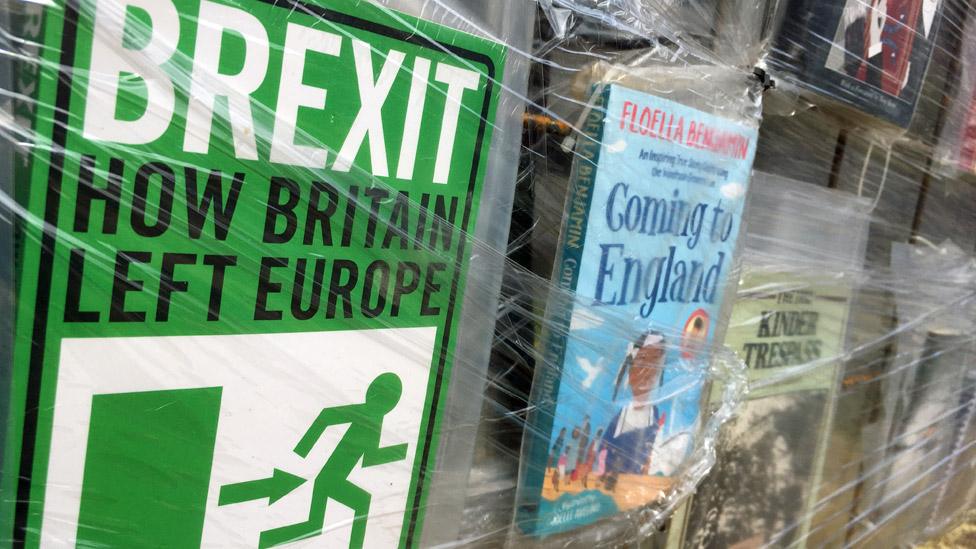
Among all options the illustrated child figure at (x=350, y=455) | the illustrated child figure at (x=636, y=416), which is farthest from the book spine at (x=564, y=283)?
the illustrated child figure at (x=350, y=455)

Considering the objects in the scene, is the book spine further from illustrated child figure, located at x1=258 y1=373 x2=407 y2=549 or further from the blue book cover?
illustrated child figure, located at x1=258 y1=373 x2=407 y2=549

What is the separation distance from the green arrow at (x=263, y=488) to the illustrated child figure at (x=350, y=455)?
0.11 ft

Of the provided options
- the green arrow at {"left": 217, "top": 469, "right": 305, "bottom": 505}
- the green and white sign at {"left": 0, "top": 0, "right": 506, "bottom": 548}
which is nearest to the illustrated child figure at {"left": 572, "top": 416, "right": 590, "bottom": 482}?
the green and white sign at {"left": 0, "top": 0, "right": 506, "bottom": 548}

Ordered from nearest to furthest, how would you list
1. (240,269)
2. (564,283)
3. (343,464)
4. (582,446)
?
(240,269) → (343,464) → (564,283) → (582,446)

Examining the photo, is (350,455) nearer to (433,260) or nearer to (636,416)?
(433,260)

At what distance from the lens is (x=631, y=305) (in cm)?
143

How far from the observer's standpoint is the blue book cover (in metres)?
1.32

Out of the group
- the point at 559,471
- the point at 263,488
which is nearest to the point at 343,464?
the point at 263,488

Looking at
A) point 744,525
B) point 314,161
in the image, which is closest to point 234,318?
point 314,161

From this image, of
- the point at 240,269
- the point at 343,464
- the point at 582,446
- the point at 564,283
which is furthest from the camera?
the point at 582,446

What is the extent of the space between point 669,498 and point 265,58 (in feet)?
3.84

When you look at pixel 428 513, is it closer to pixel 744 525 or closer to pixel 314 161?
pixel 314 161

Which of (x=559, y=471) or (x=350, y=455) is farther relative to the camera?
(x=559, y=471)

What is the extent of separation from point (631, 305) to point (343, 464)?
23.4 inches
